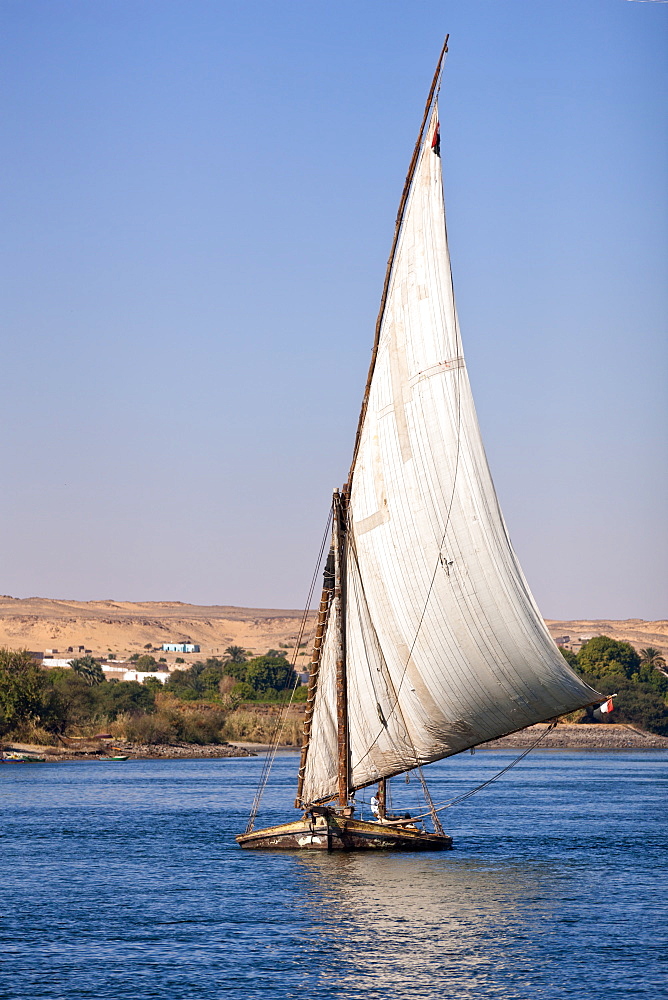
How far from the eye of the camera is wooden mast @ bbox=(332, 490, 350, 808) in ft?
123

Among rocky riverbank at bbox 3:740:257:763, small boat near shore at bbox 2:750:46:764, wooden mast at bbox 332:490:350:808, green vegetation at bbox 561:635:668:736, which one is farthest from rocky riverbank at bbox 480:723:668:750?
wooden mast at bbox 332:490:350:808

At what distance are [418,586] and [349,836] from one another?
6.81 m

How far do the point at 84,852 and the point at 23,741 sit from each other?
5786 centimetres

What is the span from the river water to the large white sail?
4.09 meters

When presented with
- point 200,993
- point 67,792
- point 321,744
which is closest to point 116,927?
point 200,993

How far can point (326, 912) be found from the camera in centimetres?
3070

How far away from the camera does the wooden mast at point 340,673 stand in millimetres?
37406

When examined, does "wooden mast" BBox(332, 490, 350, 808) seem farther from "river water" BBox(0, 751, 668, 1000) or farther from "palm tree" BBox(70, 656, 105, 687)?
"palm tree" BBox(70, 656, 105, 687)

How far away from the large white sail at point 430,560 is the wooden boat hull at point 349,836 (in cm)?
173

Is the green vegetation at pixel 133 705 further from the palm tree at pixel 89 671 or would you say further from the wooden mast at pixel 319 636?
the wooden mast at pixel 319 636

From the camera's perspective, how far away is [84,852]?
4259 centimetres

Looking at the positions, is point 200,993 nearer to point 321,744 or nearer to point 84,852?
point 321,744

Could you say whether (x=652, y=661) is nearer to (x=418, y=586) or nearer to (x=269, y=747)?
(x=269, y=747)

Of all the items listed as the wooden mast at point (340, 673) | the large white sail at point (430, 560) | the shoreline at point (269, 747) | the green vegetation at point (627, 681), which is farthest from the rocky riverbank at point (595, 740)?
the large white sail at point (430, 560)
